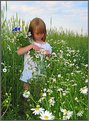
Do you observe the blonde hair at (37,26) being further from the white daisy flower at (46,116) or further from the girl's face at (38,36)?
the white daisy flower at (46,116)

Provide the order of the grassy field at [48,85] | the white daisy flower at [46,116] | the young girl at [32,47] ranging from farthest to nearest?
1. the young girl at [32,47]
2. the grassy field at [48,85]
3. the white daisy flower at [46,116]

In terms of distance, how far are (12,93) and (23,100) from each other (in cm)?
9

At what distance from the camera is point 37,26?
2008 millimetres

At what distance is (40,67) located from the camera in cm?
207

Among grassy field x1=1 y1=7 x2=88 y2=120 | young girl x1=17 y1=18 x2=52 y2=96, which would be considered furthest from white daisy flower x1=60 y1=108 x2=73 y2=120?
young girl x1=17 y1=18 x2=52 y2=96

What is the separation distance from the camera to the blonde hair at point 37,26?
1930 millimetres

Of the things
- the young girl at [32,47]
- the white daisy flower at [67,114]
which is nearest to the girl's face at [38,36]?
the young girl at [32,47]

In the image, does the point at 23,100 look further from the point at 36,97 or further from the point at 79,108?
the point at 79,108

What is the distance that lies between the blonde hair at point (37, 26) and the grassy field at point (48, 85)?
0.04 meters

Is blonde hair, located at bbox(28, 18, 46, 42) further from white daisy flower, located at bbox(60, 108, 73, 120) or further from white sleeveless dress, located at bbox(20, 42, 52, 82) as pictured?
white daisy flower, located at bbox(60, 108, 73, 120)

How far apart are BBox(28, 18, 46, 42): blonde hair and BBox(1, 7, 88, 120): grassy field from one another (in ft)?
0.15

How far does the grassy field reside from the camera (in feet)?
5.86

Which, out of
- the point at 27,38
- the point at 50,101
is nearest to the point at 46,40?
the point at 27,38

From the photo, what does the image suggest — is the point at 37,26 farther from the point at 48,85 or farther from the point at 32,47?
the point at 48,85
